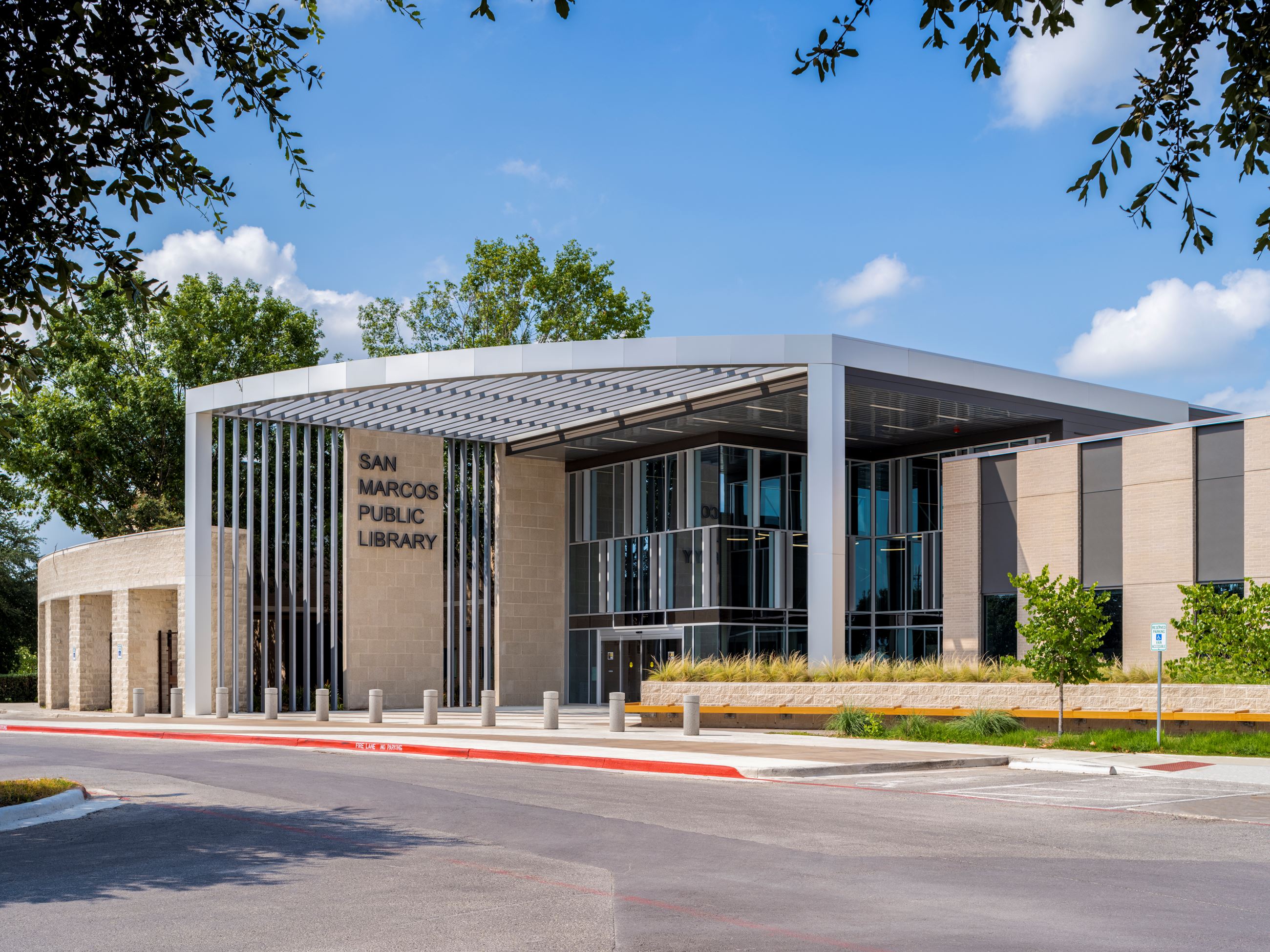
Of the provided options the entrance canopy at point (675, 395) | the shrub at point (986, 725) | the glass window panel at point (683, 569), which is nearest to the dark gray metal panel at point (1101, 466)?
the entrance canopy at point (675, 395)

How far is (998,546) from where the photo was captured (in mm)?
32031

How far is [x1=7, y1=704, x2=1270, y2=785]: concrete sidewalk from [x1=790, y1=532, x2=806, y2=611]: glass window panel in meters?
7.72

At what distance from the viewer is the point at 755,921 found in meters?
7.58

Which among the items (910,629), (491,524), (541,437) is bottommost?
(910,629)

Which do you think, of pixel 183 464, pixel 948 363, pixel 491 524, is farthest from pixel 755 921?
pixel 183 464

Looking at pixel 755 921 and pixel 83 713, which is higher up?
pixel 755 921

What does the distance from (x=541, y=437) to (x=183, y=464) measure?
65.2ft

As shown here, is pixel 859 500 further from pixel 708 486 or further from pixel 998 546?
pixel 998 546

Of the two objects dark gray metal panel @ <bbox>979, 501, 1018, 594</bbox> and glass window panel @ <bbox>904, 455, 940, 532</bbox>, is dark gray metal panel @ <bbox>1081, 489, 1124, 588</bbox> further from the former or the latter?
glass window panel @ <bbox>904, 455, 940, 532</bbox>

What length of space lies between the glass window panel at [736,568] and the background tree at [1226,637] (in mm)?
15496

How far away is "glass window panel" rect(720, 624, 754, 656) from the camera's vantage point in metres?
36.7

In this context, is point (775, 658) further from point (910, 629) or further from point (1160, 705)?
point (910, 629)

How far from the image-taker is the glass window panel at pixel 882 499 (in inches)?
1554

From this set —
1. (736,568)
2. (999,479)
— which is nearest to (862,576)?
(736,568)
